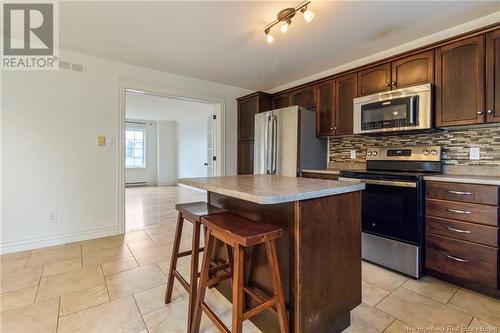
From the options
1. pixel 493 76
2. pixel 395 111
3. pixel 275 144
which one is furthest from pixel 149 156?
pixel 493 76

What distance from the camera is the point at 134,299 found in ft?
5.90

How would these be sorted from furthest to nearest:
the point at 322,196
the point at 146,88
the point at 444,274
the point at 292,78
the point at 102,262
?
the point at 292,78
the point at 146,88
the point at 102,262
the point at 444,274
the point at 322,196

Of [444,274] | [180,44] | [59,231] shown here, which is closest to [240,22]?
[180,44]

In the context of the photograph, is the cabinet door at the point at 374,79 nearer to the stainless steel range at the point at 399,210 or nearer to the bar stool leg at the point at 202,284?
the stainless steel range at the point at 399,210

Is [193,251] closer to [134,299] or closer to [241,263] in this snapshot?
[241,263]

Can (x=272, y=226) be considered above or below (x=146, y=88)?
below

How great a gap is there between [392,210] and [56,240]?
3.72 metres

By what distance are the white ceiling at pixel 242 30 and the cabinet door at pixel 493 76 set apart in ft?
0.97

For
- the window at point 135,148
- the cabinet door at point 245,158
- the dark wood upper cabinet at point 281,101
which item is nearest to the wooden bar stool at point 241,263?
the cabinet door at point 245,158

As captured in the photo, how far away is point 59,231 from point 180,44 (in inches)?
104

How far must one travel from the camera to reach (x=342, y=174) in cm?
269

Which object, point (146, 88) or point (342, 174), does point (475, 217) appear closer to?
point (342, 174)

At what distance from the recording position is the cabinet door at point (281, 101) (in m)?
3.87

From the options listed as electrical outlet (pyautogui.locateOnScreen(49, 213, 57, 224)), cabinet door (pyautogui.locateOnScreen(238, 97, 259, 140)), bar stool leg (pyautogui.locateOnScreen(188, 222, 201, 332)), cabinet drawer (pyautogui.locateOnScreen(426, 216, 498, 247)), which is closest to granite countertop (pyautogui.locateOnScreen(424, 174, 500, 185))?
cabinet drawer (pyautogui.locateOnScreen(426, 216, 498, 247))
